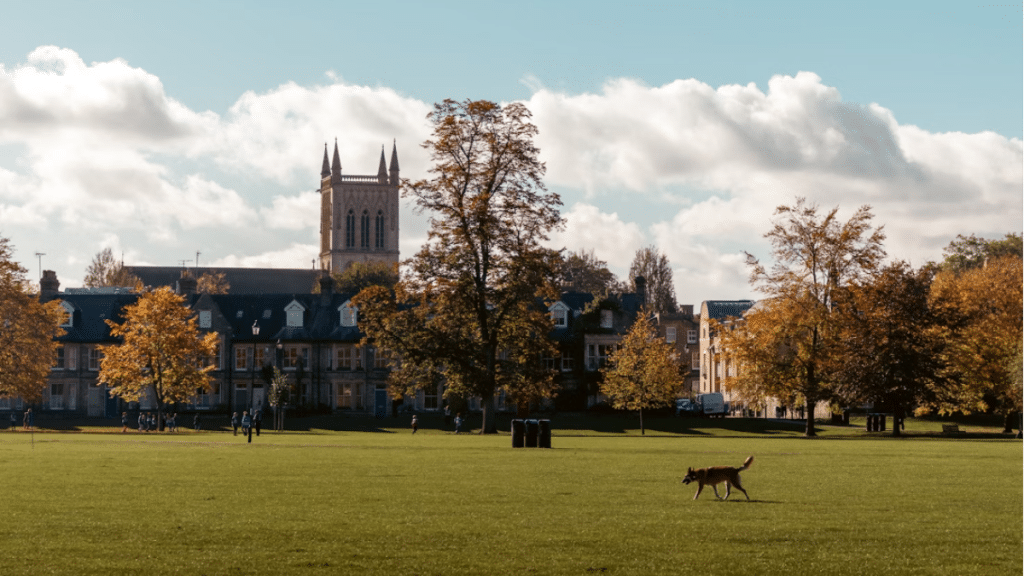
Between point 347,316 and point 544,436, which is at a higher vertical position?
point 347,316

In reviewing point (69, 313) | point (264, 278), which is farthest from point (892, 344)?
point (264, 278)

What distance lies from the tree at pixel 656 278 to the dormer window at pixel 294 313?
49.1 metres

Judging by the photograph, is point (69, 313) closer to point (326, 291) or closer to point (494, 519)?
point (326, 291)

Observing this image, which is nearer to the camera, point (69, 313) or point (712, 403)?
point (69, 313)

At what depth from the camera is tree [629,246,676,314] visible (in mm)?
138125

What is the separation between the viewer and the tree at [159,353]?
259 feet

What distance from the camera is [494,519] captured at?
63.8 feet

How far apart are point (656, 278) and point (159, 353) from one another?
73415 mm

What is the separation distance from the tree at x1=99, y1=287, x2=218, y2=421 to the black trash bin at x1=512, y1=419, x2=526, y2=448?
38134 millimetres

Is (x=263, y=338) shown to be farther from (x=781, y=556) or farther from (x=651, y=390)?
(x=781, y=556)

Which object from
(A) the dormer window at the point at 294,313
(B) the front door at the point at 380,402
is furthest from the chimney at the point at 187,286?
(B) the front door at the point at 380,402

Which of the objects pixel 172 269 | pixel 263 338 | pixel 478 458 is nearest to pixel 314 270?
pixel 172 269

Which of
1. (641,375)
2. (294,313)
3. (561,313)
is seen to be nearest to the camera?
(641,375)

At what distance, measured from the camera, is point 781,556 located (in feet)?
51.6
